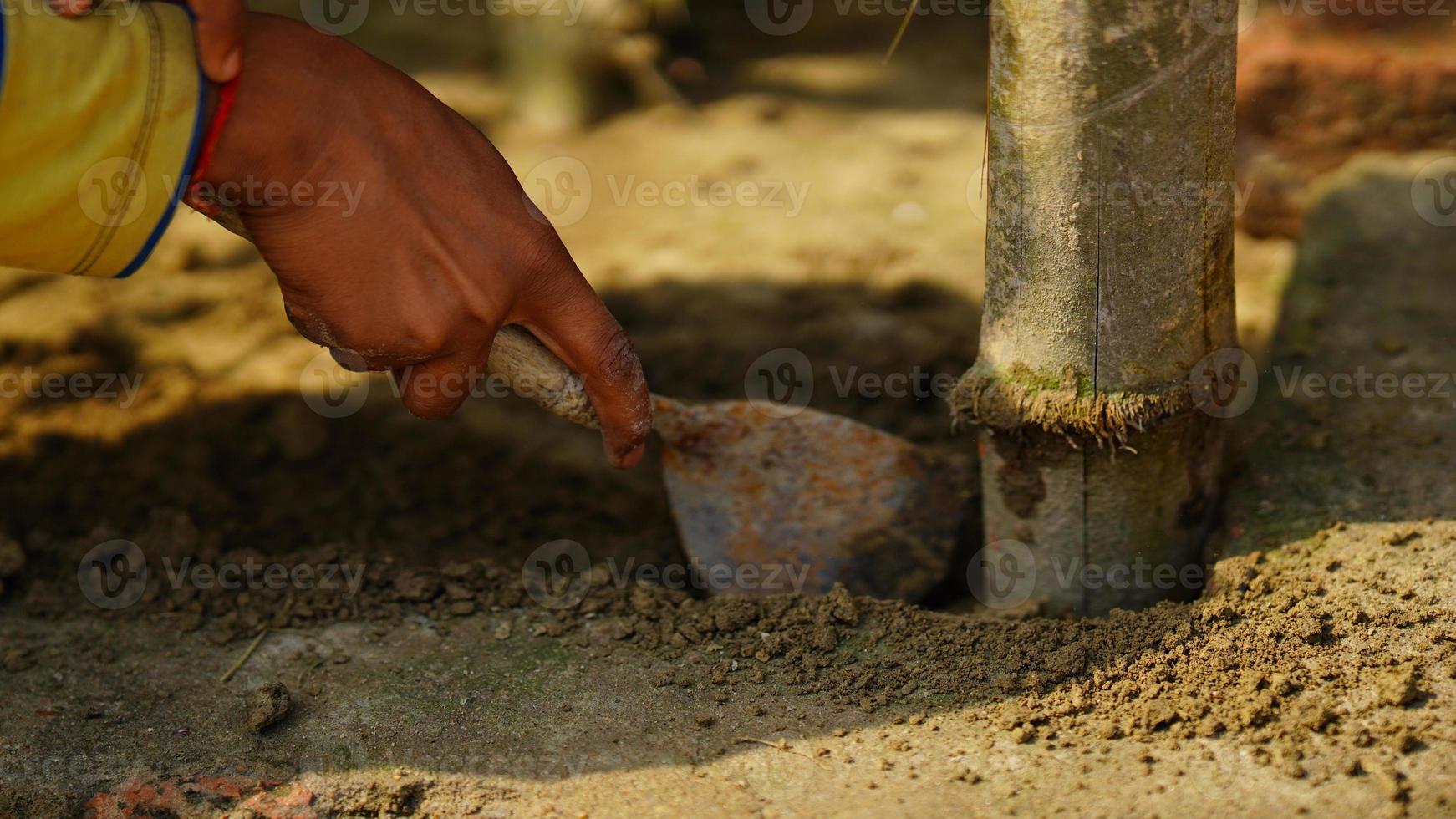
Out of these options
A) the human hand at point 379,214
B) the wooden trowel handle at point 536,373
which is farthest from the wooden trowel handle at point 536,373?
the human hand at point 379,214

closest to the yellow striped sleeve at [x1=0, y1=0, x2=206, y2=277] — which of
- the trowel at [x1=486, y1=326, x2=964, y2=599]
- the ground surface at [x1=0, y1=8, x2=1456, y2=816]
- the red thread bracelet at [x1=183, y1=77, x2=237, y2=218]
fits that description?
the red thread bracelet at [x1=183, y1=77, x2=237, y2=218]

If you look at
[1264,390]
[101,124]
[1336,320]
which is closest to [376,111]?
[101,124]

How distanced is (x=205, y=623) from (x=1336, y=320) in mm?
2608

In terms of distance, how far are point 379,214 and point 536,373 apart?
1.54 feet

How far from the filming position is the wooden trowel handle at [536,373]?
220 cm

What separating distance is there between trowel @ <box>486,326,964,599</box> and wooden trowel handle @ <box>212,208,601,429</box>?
0.42 metres

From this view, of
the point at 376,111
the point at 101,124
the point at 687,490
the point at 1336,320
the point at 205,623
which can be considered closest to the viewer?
the point at 101,124

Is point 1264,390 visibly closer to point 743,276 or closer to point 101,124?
point 743,276

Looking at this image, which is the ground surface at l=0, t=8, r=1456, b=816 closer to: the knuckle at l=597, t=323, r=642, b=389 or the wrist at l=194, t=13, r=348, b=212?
the knuckle at l=597, t=323, r=642, b=389

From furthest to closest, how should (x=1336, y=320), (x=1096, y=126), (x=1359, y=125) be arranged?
1. (x=1359, y=125)
2. (x=1336, y=320)
3. (x=1096, y=126)

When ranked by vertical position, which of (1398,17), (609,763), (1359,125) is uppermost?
(1398,17)

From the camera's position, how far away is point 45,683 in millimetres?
2219

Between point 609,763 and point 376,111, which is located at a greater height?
point 376,111

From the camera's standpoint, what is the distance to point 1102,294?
2100mm
